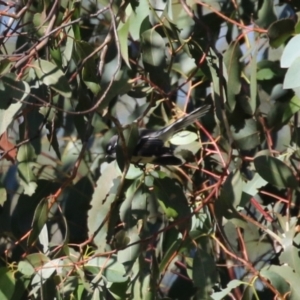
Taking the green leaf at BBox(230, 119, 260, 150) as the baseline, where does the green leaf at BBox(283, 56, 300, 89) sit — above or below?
above

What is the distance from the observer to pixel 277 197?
2143 millimetres

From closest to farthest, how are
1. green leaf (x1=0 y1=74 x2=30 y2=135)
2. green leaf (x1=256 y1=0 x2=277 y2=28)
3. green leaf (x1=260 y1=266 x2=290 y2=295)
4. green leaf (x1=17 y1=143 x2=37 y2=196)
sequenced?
green leaf (x1=0 y1=74 x2=30 y2=135) < green leaf (x1=260 y1=266 x2=290 y2=295) < green leaf (x1=17 y1=143 x2=37 y2=196) < green leaf (x1=256 y1=0 x2=277 y2=28)

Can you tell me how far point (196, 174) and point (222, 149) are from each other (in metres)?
0.21

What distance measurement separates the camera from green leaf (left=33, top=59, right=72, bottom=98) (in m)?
1.64

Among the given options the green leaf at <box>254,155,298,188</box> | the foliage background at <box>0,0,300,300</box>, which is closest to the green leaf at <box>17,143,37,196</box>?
the foliage background at <box>0,0,300,300</box>

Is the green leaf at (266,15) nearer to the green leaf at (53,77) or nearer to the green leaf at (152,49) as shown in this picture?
the green leaf at (152,49)

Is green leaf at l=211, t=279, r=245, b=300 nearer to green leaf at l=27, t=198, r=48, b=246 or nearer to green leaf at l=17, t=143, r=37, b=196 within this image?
green leaf at l=27, t=198, r=48, b=246

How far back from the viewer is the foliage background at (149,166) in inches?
69.6

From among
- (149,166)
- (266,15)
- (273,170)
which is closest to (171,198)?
(149,166)

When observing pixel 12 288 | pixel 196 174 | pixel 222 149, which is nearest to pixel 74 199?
pixel 196 174

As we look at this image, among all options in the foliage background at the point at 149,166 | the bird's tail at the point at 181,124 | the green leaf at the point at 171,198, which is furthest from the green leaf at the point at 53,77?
the bird's tail at the point at 181,124

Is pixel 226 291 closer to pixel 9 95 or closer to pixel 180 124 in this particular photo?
pixel 180 124

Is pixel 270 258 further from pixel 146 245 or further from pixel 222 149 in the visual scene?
pixel 146 245

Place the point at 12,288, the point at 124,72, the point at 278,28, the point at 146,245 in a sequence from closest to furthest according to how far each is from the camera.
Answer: the point at 12,288
the point at 146,245
the point at 278,28
the point at 124,72
